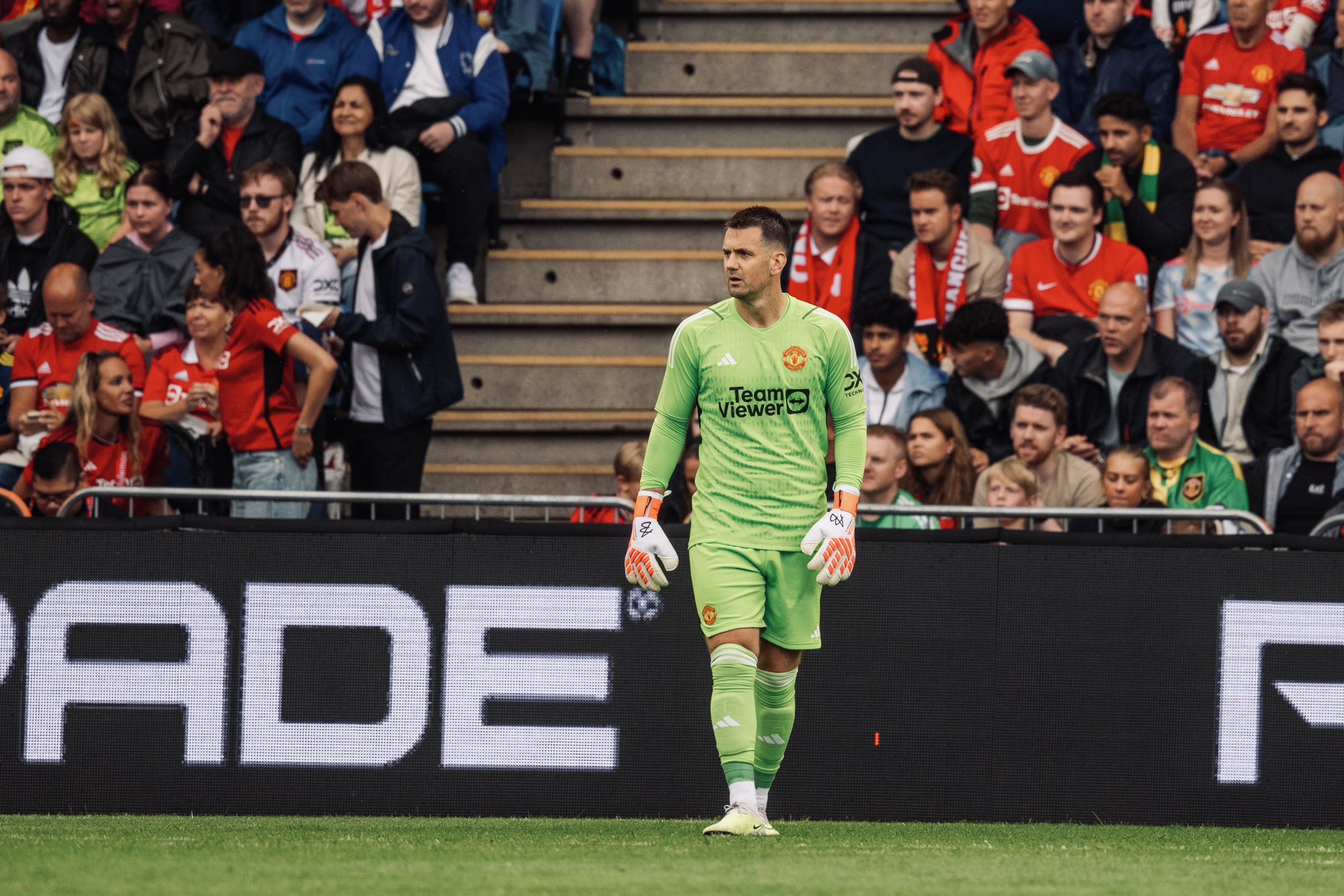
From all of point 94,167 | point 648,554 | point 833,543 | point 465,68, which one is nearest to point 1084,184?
point 465,68

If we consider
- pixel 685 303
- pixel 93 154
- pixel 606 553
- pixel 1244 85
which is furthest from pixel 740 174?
pixel 606 553

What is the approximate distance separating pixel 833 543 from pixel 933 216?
436cm

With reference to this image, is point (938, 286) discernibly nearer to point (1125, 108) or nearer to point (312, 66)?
point (1125, 108)

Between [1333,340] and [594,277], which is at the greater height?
[594,277]

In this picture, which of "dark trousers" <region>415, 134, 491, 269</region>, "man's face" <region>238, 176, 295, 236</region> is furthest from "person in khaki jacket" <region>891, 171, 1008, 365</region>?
"man's face" <region>238, 176, 295, 236</region>

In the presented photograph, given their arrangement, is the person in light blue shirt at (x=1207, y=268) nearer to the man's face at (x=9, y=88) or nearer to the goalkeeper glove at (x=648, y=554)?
the goalkeeper glove at (x=648, y=554)

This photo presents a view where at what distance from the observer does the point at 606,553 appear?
26.6ft

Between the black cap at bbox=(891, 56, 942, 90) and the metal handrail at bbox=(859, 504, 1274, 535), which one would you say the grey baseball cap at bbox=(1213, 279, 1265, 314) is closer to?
the metal handrail at bbox=(859, 504, 1274, 535)

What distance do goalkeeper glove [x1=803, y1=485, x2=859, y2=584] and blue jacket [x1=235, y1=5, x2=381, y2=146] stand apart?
21.4 ft

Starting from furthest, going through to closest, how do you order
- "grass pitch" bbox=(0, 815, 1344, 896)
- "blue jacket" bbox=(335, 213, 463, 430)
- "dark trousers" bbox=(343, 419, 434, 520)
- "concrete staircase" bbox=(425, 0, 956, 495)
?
"concrete staircase" bbox=(425, 0, 956, 495) → "dark trousers" bbox=(343, 419, 434, 520) → "blue jacket" bbox=(335, 213, 463, 430) → "grass pitch" bbox=(0, 815, 1344, 896)

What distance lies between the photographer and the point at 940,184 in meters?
10.6

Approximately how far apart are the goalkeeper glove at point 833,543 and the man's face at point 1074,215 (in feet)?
14.1

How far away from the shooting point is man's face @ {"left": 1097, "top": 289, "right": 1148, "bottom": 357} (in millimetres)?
9719

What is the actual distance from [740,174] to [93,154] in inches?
168
